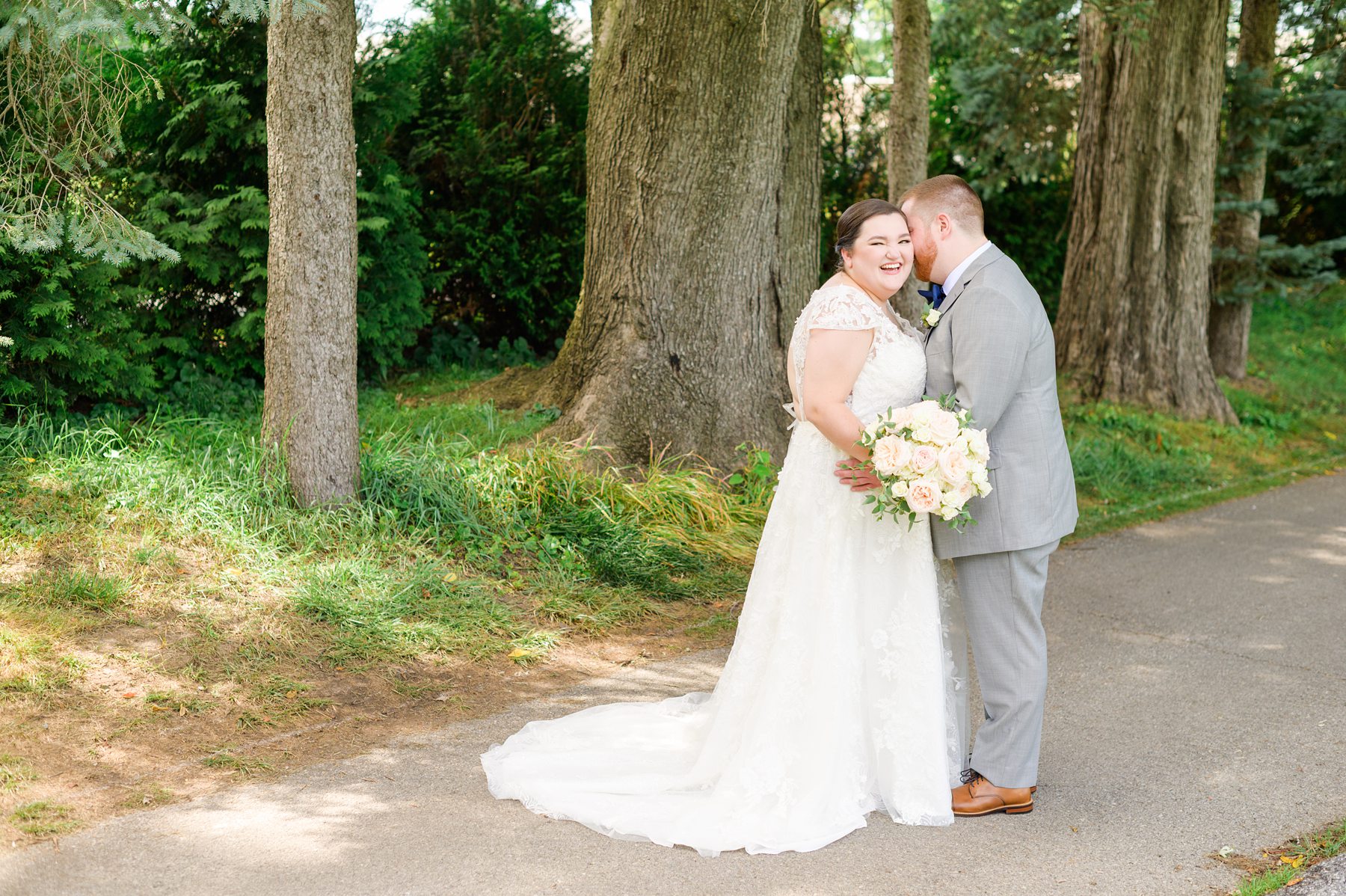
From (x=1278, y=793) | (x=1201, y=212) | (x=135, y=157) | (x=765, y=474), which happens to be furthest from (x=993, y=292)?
(x=1201, y=212)

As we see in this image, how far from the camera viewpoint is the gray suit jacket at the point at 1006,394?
410 cm

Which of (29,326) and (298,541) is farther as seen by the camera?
(29,326)

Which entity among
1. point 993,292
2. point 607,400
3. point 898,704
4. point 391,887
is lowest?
point 391,887

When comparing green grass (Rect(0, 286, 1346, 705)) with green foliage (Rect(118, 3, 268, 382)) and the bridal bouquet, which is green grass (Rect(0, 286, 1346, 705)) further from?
the bridal bouquet

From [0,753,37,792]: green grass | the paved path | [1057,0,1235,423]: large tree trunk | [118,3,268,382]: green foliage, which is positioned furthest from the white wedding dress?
[1057,0,1235,423]: large tree trunk

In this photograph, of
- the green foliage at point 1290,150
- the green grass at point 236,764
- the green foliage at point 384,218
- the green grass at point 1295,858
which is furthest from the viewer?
the green foliage at point 1290,150

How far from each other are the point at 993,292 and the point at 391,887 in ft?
9.07

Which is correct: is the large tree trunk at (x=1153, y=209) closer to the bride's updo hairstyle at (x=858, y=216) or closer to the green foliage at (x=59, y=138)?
the bride's updo hairstyle at (x=858, y=216)

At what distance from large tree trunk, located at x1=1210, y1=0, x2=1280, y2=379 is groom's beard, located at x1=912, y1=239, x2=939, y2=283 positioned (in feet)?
37.0

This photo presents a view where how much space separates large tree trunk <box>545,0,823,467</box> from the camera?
26.5ft

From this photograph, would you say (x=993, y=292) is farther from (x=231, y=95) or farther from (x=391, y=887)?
(x=231, y=95)

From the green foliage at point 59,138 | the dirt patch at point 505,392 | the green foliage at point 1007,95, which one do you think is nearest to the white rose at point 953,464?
the green foliage at point 59,138

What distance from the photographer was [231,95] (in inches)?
351

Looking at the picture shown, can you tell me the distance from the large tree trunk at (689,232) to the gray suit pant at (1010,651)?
401 centimetres
